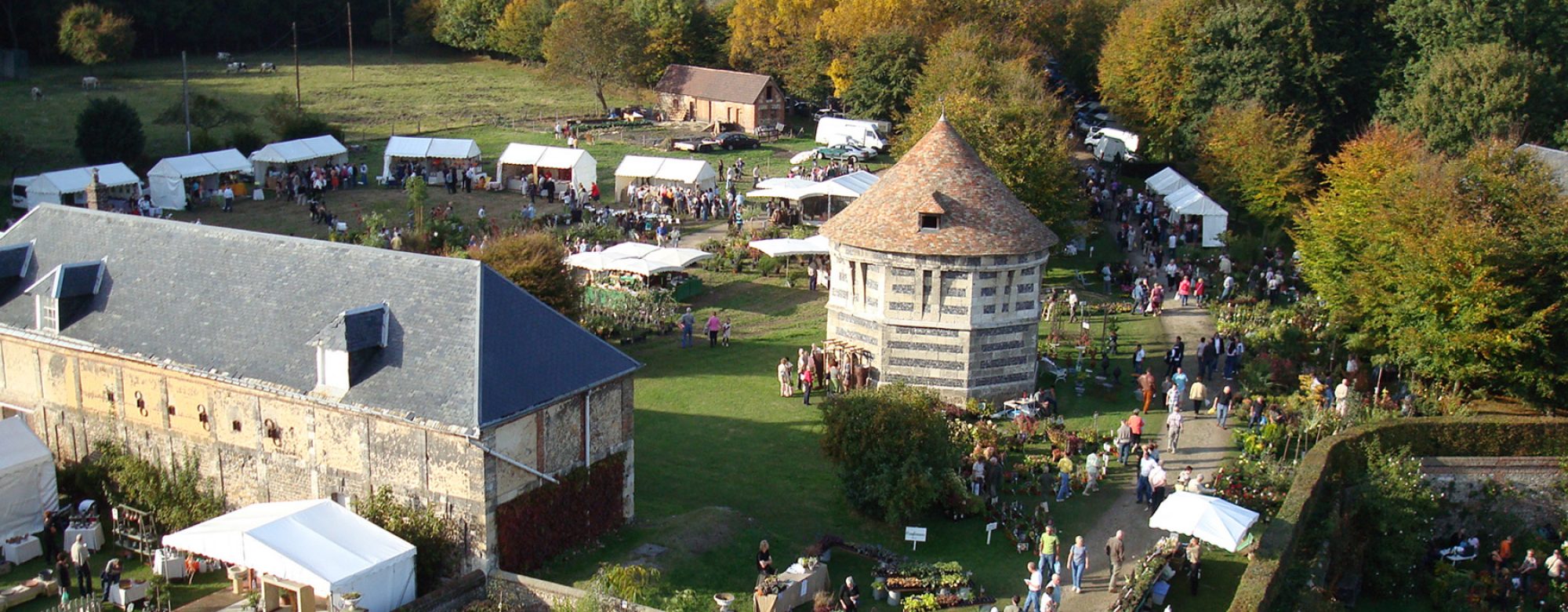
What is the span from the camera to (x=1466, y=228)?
1268 inches

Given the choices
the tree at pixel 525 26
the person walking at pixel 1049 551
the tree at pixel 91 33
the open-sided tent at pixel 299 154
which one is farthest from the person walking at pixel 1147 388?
the tree at pixel 91 33

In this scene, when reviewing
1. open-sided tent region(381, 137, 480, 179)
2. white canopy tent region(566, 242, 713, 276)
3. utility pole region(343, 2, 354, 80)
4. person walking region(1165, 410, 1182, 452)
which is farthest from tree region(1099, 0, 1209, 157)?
utility pole region(343, 2, 354, 80)

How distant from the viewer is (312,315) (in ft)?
78.7

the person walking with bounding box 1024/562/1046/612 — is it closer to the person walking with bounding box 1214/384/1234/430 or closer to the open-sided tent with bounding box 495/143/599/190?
the person walking with bounding box 1214/384/1234/430

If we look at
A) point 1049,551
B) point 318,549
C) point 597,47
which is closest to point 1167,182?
point 597,47

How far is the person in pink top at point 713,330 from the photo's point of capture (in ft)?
120

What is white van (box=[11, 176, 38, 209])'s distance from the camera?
159ft

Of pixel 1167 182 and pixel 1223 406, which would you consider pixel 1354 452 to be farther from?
pixel 1167 182

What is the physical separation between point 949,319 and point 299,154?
34.1 meters

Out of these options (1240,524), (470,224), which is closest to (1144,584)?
(1240,524)

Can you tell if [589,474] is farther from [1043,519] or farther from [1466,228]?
[1466,228]

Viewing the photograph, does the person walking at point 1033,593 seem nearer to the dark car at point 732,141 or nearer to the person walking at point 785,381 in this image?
the person walking at point 785,381

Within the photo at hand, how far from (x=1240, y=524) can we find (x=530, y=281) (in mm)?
17611

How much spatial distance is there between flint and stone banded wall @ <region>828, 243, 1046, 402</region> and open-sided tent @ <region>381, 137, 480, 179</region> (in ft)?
94.8
